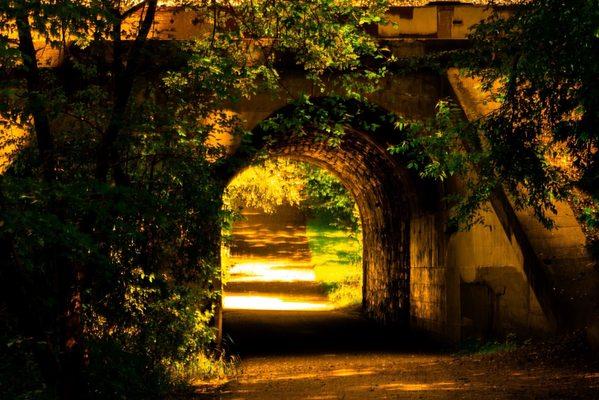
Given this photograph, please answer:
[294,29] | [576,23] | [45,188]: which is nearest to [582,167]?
[576,23]

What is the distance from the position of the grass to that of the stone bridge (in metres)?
5.20

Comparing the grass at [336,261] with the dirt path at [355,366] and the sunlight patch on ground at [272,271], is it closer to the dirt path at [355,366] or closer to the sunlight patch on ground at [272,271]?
the sunlight patch on ground at [272,271]

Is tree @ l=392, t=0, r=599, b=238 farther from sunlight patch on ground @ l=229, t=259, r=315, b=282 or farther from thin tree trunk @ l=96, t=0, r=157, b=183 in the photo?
sunlight patch on ground @ l=229, t=259, r=315, b=282

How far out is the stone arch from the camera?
16.5 m

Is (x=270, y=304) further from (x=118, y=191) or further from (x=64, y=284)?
(x=118, y=191)

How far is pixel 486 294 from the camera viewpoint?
14.5 meters

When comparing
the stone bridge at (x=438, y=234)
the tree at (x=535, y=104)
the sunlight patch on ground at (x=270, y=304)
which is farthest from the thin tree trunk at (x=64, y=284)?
the sunlight patch on ground at (x=270, y=304)

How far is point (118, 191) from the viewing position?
23.6 feet

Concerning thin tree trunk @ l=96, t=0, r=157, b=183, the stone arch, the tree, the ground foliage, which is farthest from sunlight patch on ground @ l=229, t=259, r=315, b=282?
thin tree trunk @ l=96, t=0, r=157, b=183

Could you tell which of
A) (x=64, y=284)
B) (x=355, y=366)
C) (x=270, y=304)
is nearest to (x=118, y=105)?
(x=64, y=284)

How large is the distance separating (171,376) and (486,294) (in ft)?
19.5

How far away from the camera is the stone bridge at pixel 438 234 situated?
12508mm

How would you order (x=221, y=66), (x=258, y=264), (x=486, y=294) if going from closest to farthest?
(x=221, y=66), (x=486, y=294), (x=258, y=264)

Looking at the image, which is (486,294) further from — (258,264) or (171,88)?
(258,264)
